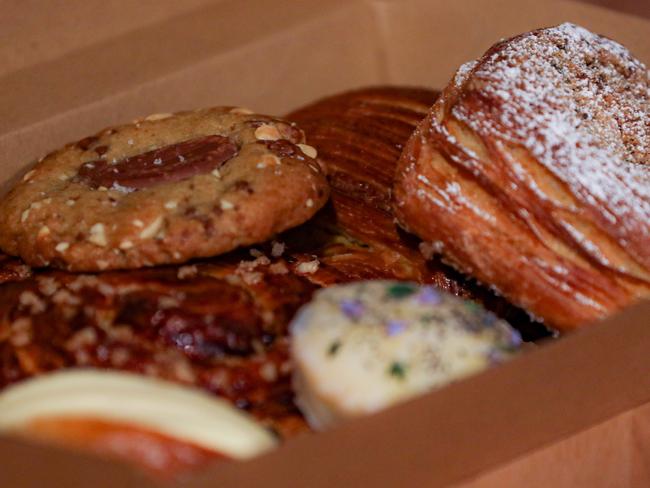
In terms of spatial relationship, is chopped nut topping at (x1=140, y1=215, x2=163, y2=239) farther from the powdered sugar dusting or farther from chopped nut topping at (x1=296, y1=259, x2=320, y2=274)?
the powdered sugar dusting

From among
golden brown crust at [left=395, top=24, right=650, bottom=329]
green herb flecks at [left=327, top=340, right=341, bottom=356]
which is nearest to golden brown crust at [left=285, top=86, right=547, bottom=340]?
golden brown crust at [left=395, top=24, right=650, bottom=329]

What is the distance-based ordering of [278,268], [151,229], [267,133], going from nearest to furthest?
1. [151,229]
2. [278,268]
3. [267,133]

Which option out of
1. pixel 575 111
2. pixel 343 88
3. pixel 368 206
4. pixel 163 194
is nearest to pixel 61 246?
pixel 163 194

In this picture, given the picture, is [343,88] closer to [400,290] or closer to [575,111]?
[575,111]

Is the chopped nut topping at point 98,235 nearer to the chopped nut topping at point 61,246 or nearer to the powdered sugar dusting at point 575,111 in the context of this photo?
→ the chopped nut topping at point 61,246

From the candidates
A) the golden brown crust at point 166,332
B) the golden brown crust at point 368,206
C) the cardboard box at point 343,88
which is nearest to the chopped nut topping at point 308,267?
the golden brown crust at point 368,206

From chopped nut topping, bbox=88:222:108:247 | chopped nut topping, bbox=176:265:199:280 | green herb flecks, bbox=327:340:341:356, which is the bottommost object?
chopped nut topping, bbox=176:265:199:280

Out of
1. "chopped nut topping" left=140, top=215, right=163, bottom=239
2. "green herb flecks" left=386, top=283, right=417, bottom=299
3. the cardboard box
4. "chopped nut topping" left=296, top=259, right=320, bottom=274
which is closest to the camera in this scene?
the cardboard box
